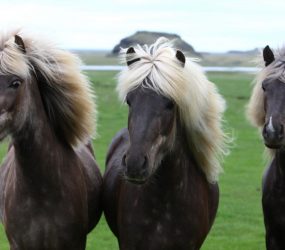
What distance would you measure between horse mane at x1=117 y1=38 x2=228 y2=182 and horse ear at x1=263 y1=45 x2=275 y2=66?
549 millimetres

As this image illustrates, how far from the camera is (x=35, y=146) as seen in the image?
487cm

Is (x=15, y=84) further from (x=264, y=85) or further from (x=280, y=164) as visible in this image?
(x=280, y=164)

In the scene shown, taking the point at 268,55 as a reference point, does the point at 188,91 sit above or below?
below

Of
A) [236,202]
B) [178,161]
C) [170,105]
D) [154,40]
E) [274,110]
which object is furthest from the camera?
[236,202]

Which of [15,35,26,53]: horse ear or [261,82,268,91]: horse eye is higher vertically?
[15,35,26,53]: horse ear

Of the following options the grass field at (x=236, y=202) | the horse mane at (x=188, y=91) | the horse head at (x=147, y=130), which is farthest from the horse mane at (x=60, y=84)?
the horse head at (x=147, y=130)

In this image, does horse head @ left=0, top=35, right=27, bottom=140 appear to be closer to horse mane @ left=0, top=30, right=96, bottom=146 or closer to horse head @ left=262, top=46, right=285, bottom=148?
horse mane @ left=0, top=30, right=96, bottom=146

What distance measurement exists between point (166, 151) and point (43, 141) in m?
1.06

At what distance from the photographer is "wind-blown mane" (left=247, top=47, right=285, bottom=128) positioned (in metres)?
5.06

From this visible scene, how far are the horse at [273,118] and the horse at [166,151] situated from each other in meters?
0.37

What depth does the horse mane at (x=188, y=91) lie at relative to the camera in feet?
15.0

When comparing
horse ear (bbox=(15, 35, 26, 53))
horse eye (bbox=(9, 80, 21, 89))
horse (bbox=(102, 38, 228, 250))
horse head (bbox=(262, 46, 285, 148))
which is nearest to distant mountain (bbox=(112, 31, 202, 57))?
horse (bbox=(102, 38, 228, 250))

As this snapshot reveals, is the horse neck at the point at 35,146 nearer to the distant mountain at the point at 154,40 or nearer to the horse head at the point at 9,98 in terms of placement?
the horse head at the point at 9,98

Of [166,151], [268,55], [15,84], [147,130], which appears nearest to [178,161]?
[166,151]
